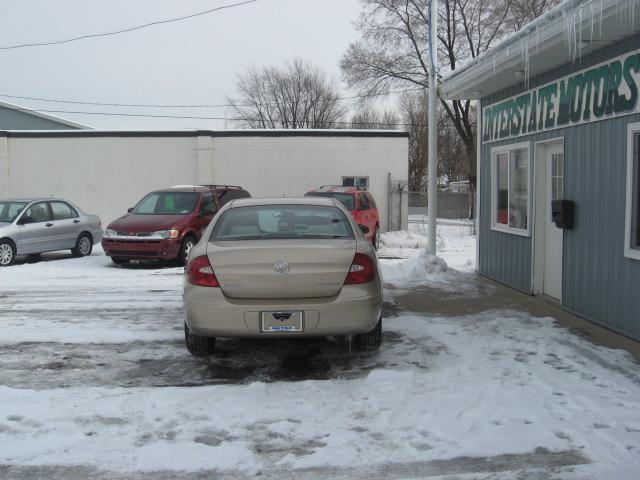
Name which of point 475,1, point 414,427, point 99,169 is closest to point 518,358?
point 414,427

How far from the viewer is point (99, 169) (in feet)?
73.3

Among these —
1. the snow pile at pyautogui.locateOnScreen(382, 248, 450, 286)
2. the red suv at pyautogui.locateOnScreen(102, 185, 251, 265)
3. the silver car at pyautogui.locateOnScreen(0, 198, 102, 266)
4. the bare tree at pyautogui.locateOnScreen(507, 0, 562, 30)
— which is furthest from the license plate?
the bare tree at pyautogui.locateOnScreen(507, 0, 562, 30)

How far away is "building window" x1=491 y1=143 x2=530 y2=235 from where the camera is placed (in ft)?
32.0

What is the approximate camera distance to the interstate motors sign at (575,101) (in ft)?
22.2

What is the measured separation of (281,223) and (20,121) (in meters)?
36.3

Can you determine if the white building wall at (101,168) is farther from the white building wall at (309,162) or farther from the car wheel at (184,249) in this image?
the car wheel at (184,249)

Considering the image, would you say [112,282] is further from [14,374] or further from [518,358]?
[518,358]

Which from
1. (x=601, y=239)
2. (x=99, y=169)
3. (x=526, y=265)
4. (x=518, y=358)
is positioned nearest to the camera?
(x=518, y=358)

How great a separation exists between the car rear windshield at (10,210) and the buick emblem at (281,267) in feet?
33.6

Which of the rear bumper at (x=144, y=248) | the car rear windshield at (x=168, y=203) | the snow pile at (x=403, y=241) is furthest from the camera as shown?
the snow pile at (x=403, y=241)

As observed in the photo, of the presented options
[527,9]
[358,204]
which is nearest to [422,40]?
[527,9]

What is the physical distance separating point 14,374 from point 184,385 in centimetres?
160

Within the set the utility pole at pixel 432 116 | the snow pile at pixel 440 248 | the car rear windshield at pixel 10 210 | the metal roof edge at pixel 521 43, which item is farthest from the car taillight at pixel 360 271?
the car rear windshield at pixel 10 210

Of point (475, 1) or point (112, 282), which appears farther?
point (475, 1)
